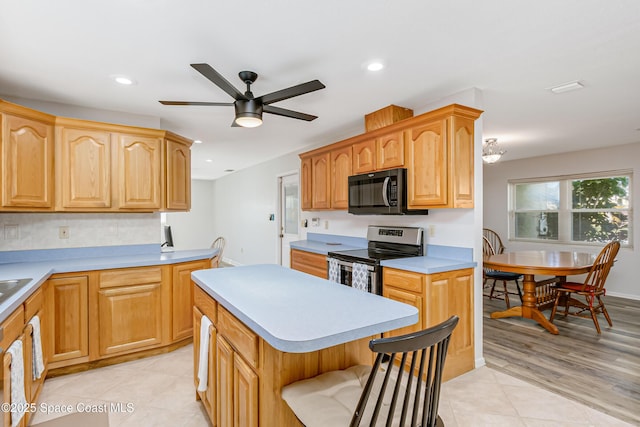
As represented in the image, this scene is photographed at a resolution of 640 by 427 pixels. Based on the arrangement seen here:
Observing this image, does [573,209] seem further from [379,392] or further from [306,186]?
[379,392]

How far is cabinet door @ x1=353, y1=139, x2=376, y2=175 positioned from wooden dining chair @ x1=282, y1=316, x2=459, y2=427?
2391 millimetres

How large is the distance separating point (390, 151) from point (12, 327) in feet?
9.76

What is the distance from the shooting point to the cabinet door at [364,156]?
3.42m

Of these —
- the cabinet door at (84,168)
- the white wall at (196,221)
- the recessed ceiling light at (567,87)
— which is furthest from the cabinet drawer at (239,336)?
the white wall at (196,221)

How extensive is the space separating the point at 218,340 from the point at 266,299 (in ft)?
1.37

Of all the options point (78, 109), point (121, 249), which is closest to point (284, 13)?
point (78, 109)

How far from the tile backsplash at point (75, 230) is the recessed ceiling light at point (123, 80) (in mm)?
1381

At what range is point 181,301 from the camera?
318 centimetres

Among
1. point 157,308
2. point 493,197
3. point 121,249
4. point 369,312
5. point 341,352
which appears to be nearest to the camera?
point 369,312

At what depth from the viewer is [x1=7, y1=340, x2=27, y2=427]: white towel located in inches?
65.2

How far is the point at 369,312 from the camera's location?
1.34 metres

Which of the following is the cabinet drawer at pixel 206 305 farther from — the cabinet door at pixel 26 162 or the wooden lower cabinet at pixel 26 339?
the cabinet door at pixel 26 162

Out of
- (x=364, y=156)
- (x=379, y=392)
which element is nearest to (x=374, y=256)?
(x=364, y=156)

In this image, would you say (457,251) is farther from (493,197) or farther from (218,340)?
(493,197)
